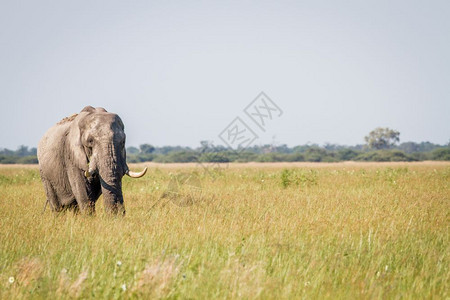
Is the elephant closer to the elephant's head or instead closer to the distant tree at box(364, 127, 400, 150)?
the elephant's head

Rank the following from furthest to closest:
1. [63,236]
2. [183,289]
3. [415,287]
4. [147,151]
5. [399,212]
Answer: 1. [147,151]
2. [399,212]
3. [63,236]
4. [415,287]
5. [183,289]

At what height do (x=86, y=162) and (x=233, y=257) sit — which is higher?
(x=86, y=162)

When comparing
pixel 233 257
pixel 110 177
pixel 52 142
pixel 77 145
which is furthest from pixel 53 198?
pixel 233 257

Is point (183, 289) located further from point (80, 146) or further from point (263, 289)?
point (80, 146)

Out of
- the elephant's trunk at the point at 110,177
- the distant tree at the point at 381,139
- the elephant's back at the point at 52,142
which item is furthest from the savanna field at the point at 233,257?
the distant tree at the point at 381,139

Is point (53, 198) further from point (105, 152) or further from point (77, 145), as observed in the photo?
point (105, 152)

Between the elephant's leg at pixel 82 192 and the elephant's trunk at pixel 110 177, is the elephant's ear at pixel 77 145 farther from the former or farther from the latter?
the elephant's trunk at pixel 110 177

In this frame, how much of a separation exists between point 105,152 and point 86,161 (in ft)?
1.90

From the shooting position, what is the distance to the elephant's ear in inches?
289

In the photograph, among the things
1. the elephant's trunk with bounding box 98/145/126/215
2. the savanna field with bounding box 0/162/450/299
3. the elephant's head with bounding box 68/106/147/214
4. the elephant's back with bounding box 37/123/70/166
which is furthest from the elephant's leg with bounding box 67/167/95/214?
the elephant's back with bounding box 37/123/70/166

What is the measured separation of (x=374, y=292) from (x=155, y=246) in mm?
2674

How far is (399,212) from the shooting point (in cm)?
798

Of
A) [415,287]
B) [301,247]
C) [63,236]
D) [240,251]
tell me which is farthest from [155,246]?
[415,287]

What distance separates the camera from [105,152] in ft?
22.8
